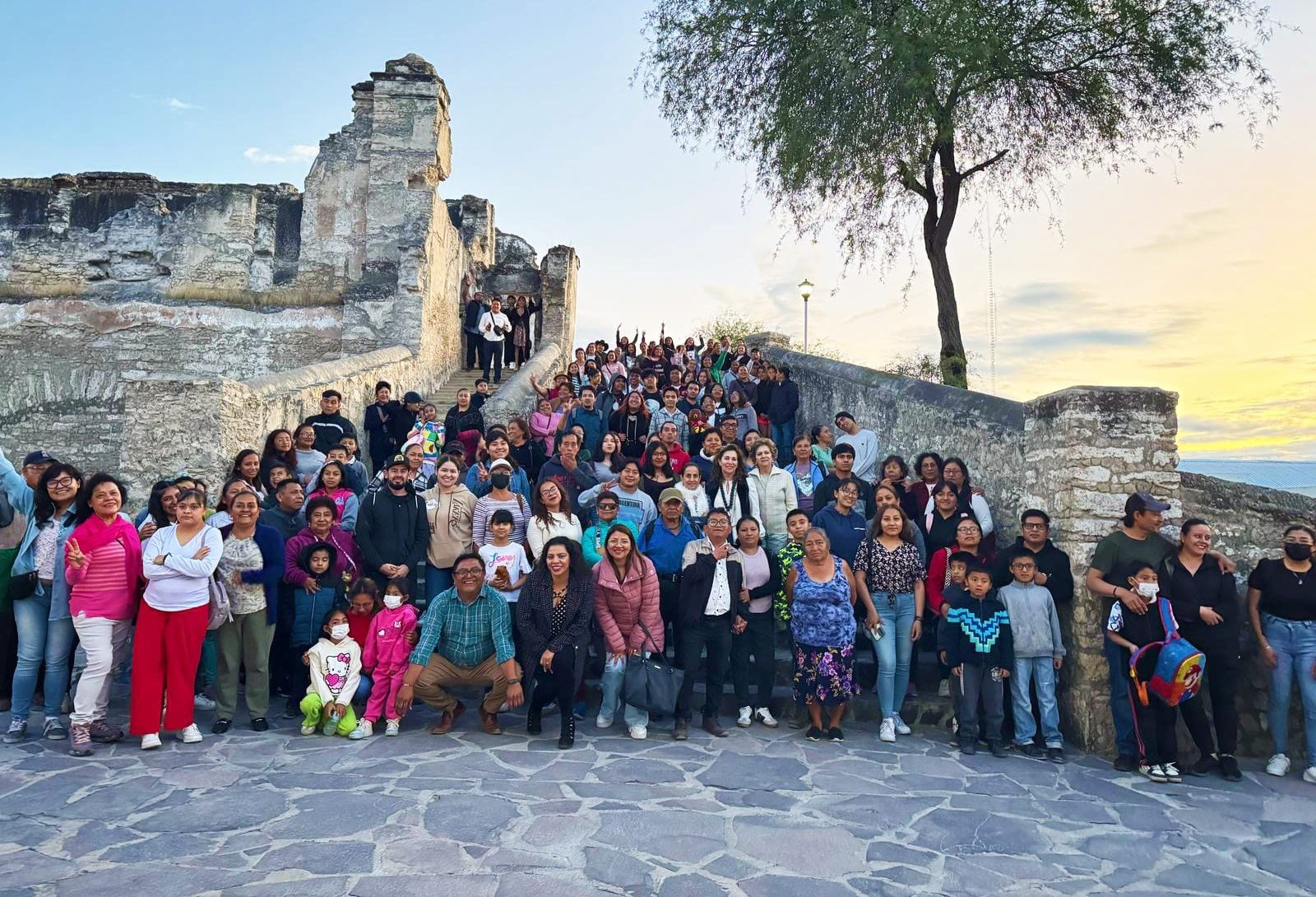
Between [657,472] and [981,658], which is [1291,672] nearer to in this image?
[981,658]

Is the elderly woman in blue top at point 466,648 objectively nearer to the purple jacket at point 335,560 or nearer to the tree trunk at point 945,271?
the purple jacket at point 335,560

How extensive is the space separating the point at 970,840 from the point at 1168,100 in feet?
43.1

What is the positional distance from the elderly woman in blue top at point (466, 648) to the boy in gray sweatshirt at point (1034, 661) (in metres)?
3.43

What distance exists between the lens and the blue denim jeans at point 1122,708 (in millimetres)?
5609

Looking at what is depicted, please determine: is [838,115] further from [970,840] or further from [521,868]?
[521,868]

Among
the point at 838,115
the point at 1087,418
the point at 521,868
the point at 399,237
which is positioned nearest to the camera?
the point at 521,868

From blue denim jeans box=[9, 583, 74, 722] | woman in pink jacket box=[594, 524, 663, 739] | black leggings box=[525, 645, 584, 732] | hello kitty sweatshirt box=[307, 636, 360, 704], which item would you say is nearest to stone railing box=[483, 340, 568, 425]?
woman in pink jacket box=[594, 524, 663, 739]

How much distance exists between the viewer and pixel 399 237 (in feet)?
51.8

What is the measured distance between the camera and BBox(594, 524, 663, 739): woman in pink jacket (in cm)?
587

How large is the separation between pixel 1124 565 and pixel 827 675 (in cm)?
218

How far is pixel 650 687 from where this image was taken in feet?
18.6

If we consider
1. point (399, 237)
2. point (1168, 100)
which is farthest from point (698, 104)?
point (1168, 100)

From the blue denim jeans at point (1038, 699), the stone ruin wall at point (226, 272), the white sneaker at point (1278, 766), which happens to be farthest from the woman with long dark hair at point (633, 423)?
the white sneaker at point (1278, 766)

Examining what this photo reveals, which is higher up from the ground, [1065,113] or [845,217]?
[1065,113]
